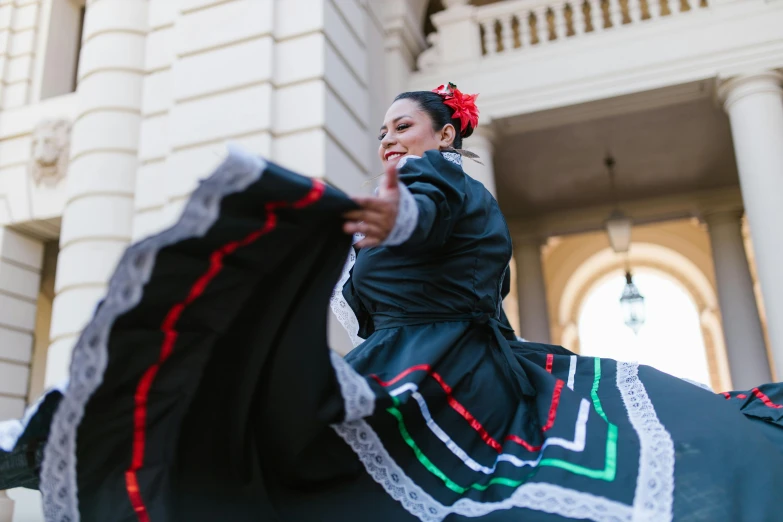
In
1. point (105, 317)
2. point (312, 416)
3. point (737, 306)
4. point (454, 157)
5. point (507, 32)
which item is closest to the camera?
point (105, 317)

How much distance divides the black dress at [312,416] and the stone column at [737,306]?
551 cm

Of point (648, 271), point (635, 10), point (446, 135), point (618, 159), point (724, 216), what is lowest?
point (446, 135)

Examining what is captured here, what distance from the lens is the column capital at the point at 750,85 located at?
460cm

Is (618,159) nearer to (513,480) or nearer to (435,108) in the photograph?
(435,108)

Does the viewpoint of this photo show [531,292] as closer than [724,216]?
No

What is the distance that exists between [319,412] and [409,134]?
1025 mm

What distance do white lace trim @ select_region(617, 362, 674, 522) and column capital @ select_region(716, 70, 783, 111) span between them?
12.9 feet

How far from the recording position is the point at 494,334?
5.55 feet

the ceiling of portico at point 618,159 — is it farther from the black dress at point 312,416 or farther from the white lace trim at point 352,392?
the white lace trim at point 352,392

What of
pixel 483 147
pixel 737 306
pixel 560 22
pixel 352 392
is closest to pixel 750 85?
pixel 560 22

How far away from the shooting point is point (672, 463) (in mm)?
1279

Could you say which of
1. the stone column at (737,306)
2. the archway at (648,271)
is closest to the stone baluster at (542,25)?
the stone column at (737,306)

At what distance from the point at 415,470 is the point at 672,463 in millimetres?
492

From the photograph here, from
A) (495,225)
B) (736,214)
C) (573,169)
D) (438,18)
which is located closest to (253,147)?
(438,18)
